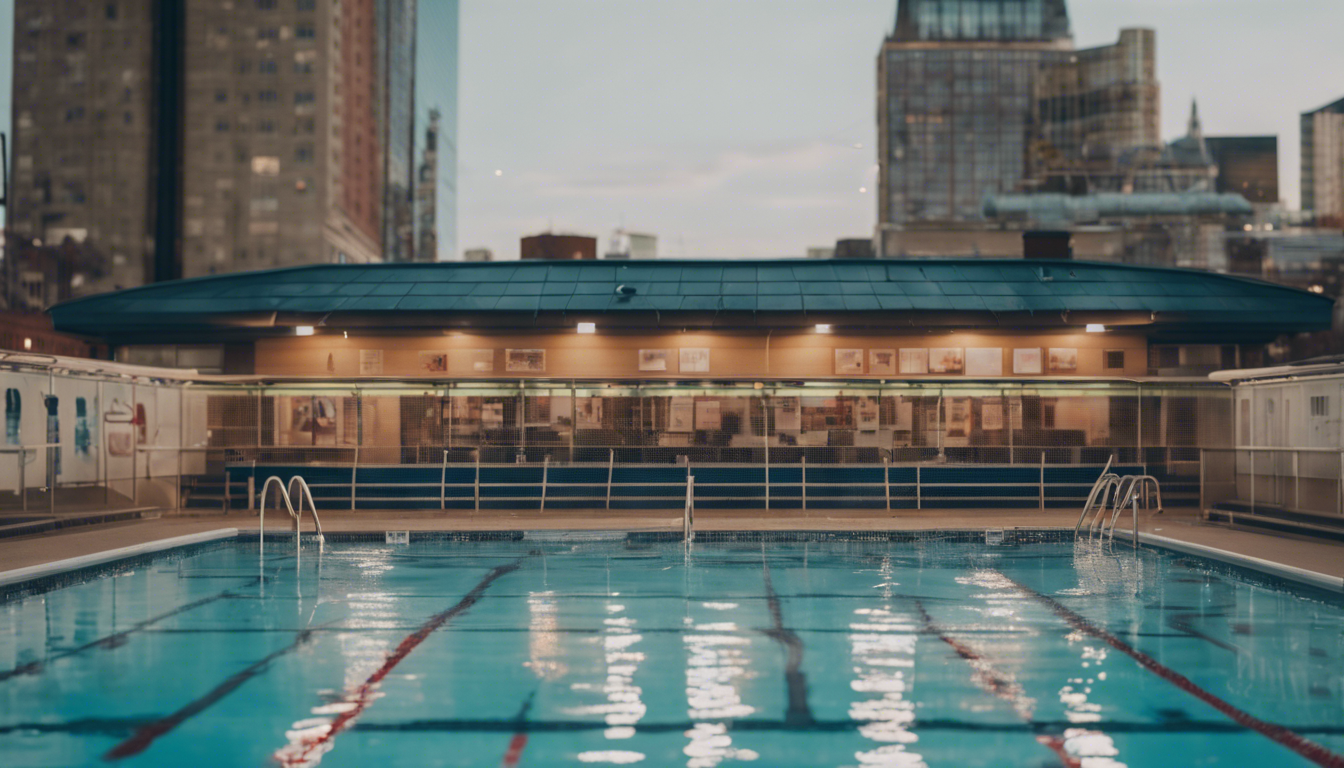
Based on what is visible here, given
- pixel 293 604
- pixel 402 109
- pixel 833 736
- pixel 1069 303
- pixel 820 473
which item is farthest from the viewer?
pixel 402 109

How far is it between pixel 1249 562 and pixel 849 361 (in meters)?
14.5

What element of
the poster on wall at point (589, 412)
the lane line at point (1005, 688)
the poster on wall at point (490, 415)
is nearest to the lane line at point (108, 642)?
the lane line at point (1005, 688)

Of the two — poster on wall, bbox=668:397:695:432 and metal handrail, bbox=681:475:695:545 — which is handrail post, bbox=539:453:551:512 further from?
metal handrail, bbox=681:475:695:545

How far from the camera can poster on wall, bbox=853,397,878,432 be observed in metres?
24.5

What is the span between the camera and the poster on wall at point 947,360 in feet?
92.9

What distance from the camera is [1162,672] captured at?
9727 millimetres

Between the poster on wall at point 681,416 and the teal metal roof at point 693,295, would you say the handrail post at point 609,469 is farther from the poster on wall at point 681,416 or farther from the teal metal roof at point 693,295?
the teal metal roof at point 693,295

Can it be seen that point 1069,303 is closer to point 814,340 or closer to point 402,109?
point 814,340

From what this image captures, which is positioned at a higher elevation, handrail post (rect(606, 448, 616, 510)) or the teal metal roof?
the teal metal roof

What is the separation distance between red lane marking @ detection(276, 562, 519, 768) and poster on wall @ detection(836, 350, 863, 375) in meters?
16.6

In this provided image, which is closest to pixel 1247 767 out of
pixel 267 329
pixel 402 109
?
pixel 267 329

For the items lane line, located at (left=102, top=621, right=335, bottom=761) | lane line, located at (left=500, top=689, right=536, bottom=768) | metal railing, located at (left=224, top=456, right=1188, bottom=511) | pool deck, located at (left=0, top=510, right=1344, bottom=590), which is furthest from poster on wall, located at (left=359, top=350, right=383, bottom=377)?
lane line, located at (left=500, top=689, right=536, bottom=768)

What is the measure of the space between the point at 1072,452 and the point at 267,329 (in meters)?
19.1

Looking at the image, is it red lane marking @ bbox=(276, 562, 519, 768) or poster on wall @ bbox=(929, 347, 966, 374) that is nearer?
red lane marking @ bbox=(276, 562, 519, 768)
